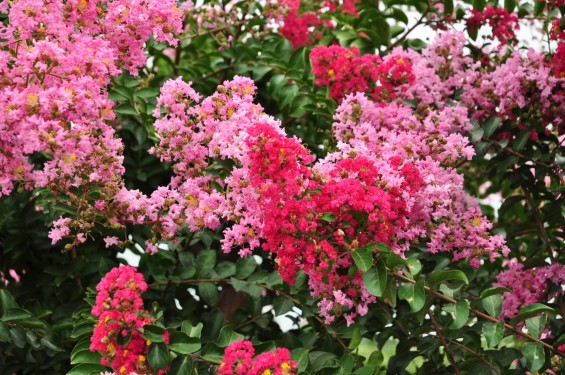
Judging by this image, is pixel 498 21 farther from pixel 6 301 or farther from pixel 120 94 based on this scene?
pixel 6 301

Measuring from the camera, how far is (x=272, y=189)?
173 centimetres

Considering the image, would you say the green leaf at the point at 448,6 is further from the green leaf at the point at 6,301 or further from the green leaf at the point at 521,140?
the green leaf at the point at 6,301

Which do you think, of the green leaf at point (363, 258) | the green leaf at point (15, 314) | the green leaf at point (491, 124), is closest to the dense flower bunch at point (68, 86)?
the green leaf at point (15, 314)

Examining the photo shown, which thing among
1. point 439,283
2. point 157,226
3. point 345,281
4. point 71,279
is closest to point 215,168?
point 157,226

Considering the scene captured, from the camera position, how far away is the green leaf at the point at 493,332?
1.79 meters

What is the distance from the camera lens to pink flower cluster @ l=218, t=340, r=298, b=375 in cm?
160

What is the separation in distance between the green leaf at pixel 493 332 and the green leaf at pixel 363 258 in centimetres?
35

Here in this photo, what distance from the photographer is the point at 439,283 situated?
185cm

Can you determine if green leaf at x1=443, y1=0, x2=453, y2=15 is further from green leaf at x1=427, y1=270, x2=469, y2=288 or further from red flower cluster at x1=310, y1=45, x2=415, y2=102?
green leaf at x1=427, y1=270, x2=469, y2=288

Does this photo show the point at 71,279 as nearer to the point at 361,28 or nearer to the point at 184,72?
the point at 184,72

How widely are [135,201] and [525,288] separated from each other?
1.24 meters

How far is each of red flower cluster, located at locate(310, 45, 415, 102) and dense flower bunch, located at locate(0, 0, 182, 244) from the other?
532mm

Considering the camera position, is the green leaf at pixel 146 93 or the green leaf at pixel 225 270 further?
the green leaf at pixel 146 93

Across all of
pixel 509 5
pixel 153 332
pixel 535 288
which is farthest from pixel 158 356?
pixel 509 5
